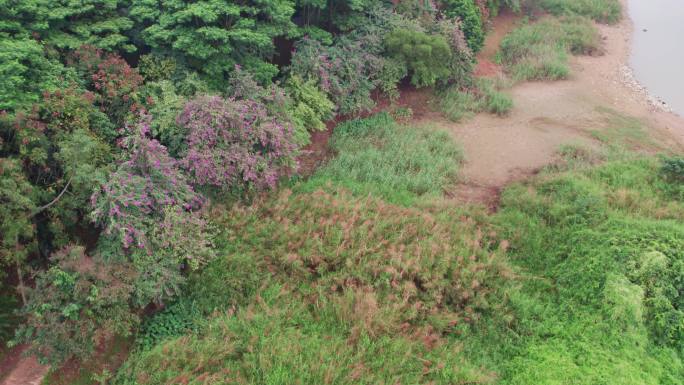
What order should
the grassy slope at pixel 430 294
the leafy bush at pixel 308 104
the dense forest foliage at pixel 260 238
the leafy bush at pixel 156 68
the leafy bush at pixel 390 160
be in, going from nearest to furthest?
the dense forest foliage at pixel 260 238
the grassy slope at pixel 430 294
the leafy bush at pixel 156 68
the leafy bush at pixel 390 160
the leafy bush at pixel 308 104

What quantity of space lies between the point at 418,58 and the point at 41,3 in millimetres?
8229

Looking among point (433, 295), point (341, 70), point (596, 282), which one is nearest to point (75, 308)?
point (433, 295)

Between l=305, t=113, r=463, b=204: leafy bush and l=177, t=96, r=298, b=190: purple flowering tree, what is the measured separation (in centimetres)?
115

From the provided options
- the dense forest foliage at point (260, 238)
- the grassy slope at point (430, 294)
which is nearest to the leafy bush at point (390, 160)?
the dense forest foliage at point (260, 238)

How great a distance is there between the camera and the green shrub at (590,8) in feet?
66.9

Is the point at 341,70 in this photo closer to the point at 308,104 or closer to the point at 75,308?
the point at 308,104

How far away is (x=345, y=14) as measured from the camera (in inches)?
505

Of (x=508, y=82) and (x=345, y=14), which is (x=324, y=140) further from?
(x=508, y=82)

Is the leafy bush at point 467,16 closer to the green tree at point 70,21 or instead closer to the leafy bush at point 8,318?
the green tree at point 70,21

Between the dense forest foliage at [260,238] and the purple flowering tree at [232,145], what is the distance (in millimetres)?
46

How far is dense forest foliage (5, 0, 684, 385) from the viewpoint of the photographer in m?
6.07

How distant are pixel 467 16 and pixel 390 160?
732 cm

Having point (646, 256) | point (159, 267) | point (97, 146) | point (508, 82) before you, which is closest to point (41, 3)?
point (97, 146)

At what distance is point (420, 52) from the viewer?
492 inches
